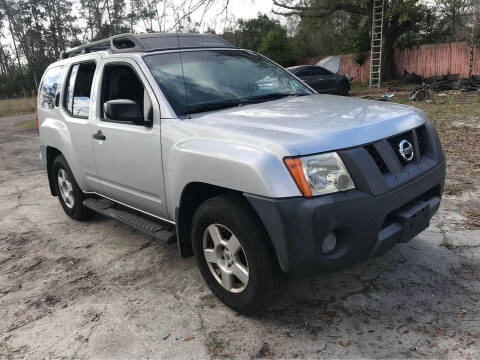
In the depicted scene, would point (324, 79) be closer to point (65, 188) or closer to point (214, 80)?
point (65, 188)

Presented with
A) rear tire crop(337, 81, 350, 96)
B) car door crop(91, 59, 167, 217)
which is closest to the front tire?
car door crop(91, 59, 167, 217)

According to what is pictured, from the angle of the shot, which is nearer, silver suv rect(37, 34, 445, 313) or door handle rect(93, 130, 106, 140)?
silver suv rect(37, 34, 445, 313)

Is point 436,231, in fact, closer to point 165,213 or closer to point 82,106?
point 165,213

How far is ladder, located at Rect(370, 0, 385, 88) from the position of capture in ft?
67.5

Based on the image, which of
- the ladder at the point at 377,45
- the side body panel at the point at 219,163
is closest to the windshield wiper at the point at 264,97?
the side body panel at the point at 219,163

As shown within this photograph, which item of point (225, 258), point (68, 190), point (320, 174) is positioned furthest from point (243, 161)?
point (68, 190)

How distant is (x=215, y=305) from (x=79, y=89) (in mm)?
2756

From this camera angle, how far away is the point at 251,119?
9.27 feet

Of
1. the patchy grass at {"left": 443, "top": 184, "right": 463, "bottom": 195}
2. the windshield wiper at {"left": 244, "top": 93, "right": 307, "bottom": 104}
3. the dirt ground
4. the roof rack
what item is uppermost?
the roof rack

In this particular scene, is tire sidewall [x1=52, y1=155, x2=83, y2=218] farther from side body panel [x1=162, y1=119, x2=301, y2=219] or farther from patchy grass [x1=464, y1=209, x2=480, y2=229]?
patchy grass [x1=464, y1=209, x2=480, y2=229]

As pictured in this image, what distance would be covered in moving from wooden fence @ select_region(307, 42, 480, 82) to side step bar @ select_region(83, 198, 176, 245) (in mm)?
20795

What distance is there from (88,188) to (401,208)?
3.19 m

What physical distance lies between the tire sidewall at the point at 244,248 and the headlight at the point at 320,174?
43 cm

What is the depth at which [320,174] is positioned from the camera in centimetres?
231
